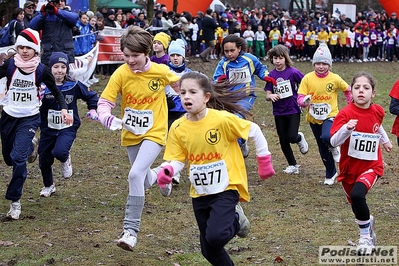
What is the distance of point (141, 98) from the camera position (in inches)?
283

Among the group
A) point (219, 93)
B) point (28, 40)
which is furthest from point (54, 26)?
point (219, 93)

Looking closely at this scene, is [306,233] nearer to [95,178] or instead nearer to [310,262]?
[310,262]

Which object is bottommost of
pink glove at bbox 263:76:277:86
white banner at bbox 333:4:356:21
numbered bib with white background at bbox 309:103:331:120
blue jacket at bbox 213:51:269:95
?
white banner at bbox 333:4:356:21

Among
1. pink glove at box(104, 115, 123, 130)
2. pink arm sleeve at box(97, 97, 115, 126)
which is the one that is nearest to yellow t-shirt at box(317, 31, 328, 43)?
pink arm sleeve at box(97, 97, 115, 126)

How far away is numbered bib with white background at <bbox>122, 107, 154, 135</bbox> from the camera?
717cm

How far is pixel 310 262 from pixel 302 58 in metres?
28.2

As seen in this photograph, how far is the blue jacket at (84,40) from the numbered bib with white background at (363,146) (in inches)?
496

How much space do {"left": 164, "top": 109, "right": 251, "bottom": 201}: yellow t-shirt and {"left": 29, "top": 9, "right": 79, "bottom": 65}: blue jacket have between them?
8757 millimetres

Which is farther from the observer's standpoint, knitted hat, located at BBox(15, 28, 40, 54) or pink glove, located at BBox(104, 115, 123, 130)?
knitted hat, located at BBox(15, 28, 40, 54)

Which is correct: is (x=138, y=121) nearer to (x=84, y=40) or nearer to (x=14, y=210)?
(x=14, y=210)

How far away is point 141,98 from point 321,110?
356 cm

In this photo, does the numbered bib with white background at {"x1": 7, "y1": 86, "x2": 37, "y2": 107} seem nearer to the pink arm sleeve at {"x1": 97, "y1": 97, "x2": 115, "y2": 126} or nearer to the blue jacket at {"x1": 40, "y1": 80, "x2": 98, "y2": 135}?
the blue jacket at {"x1": 40, "y1": 80, "x2": 98, "y2": 135}

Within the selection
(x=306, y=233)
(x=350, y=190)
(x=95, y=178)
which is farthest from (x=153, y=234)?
(x=95, y=178)

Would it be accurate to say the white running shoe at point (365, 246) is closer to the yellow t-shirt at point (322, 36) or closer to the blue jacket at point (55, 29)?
the blue jacket at point (55, 29)
